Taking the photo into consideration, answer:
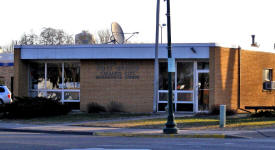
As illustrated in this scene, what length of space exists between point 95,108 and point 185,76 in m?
5.47

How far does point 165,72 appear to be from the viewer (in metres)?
26.7

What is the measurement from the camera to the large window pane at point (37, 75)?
28.8 metres

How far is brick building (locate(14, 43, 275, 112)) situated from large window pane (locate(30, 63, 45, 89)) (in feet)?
2.42

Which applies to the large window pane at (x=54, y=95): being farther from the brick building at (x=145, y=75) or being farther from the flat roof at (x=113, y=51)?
the flat roof at (x=113, y=51)

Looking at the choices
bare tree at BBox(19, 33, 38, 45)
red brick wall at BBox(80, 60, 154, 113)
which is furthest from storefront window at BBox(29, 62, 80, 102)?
bare tree at BBox(19, 33, 38, 45)

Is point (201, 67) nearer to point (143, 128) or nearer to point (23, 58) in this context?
point (143, 128)

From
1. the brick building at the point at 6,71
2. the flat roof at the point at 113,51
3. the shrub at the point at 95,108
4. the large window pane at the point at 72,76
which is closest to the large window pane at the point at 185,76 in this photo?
the flat roof at the point at 113,51

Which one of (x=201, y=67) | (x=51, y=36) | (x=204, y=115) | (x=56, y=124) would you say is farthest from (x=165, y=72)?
(x=51, y=36)

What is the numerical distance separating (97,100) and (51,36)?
4537 cm

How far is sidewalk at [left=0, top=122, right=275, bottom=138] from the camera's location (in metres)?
16.5

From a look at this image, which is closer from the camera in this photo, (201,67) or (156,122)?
(156,122)

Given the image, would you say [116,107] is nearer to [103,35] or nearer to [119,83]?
[119,83]

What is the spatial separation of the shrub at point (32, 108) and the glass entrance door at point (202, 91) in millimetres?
7686

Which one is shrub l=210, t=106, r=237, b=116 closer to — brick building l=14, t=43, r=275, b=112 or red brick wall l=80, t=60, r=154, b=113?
brick building l=14, t=43, r=275, b=112
